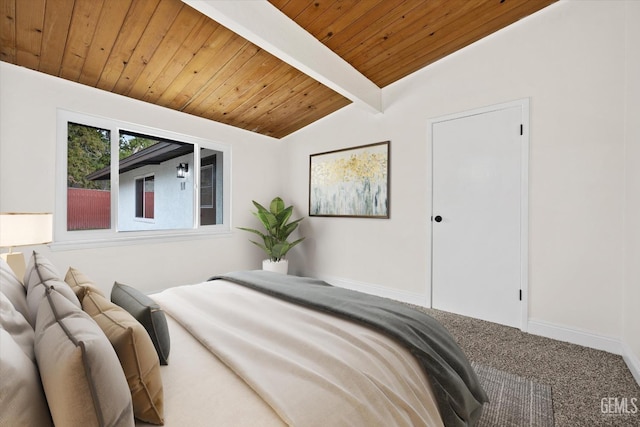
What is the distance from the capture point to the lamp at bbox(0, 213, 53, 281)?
1.65 m

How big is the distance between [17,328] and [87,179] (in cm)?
272

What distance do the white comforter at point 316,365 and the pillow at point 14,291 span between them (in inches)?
21.6

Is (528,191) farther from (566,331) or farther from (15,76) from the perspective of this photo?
(15,76)

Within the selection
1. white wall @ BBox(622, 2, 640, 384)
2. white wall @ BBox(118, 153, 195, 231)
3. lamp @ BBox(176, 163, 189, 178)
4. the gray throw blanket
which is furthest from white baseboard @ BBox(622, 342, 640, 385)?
lamp @ BBox(176, 163, 189, 178)

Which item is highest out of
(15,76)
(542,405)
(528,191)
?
(15,76)

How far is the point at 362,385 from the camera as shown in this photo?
3.09 ft

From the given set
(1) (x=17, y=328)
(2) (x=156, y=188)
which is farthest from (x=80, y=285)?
(2) (x=156, y=188)

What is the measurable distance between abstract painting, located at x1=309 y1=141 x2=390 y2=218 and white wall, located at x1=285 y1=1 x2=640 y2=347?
1.30 ft

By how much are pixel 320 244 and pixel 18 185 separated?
10.6 ft

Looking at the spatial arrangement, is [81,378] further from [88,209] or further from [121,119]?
[121,119]

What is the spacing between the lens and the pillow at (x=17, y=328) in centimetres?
76

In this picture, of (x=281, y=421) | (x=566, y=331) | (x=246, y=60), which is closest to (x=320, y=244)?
(x=246, y=60)

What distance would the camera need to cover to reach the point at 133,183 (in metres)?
4.73

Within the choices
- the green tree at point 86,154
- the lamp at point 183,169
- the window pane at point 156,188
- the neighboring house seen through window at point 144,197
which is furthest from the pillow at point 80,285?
the neighboring house seen through window at point 144,197
